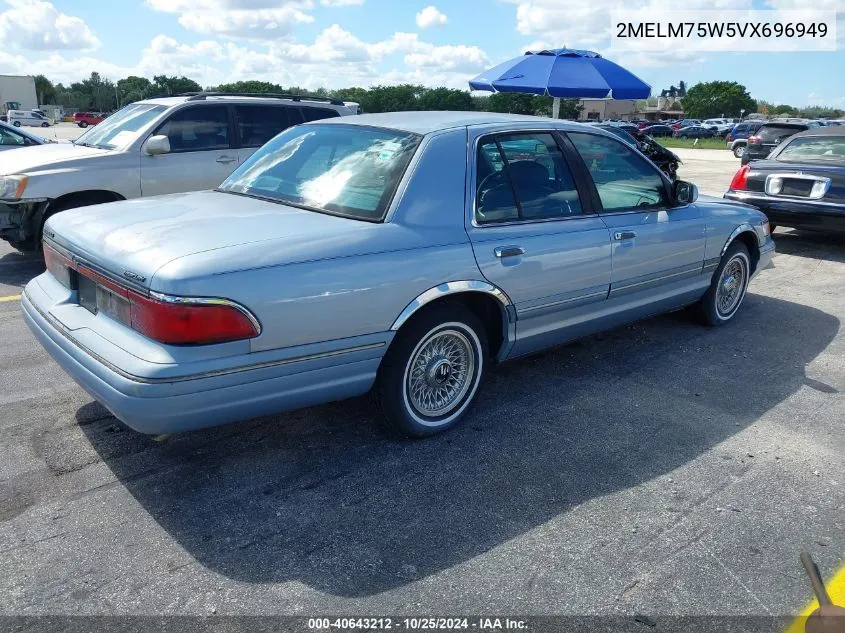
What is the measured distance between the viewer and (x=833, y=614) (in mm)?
1983

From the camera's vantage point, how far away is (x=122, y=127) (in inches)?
316

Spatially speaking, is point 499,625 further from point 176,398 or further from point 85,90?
point 85,90

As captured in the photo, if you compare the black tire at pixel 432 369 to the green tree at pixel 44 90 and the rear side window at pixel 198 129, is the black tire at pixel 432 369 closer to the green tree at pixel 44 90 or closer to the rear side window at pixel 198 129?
the rear side window at pixel 198 129

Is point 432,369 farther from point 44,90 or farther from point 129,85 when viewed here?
point 44,90

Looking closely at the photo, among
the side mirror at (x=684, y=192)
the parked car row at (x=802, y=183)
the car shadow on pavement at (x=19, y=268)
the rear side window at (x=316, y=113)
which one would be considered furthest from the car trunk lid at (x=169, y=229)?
the parked car row at (x=802, y=183)

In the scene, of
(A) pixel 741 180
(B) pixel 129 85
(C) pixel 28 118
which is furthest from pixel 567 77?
(B) pixel 129 85

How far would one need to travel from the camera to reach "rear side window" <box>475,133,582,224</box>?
3.92m

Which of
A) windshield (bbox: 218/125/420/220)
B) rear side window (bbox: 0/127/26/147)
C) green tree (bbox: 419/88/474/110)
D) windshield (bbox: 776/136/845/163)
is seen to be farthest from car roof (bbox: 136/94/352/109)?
green tree (bbox: 419/88/474/110)

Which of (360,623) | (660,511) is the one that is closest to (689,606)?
(660,511)

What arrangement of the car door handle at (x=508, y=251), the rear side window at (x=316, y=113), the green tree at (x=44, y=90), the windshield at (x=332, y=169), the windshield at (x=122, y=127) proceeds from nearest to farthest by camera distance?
the windshield at (x=332, y=169)
the car door handle at (x=508, y=251)
the windshield at (x=122, y=127)
the rear side window at (x=316, y=113)
the green tree at (x=44, y=90)

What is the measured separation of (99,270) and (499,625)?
7.42 feet

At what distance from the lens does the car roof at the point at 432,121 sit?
399cm

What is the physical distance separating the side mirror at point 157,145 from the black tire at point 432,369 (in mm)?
4801

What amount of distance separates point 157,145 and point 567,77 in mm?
8362
